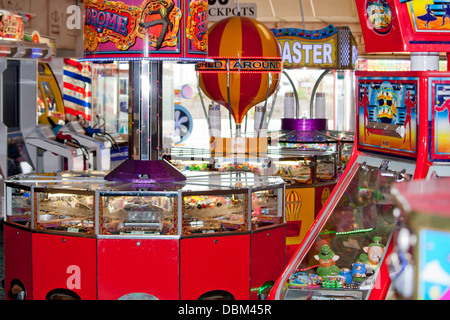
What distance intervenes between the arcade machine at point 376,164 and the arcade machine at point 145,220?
1.12 meters

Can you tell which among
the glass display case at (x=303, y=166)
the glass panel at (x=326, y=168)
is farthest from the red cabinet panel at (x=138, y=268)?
the glass panel at (x=326, y=168)

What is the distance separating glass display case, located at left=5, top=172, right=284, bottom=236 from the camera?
427cm

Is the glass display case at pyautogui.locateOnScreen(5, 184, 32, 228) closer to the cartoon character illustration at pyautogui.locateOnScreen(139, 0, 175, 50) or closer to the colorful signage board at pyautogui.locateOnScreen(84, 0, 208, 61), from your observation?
the colorful signage board at pyautogui.locateOnScreen(84, 0, 208, 61)

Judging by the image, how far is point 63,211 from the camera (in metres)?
4.48

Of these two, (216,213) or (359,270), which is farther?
(216,213)

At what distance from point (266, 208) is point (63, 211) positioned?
131 cm

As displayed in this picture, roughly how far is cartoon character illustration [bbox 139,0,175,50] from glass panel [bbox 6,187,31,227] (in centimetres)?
129

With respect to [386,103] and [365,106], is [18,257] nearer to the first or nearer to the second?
[365,106]

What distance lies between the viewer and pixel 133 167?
15.8 feet

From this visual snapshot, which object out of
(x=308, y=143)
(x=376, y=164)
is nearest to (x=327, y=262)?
(x=376, y=164)

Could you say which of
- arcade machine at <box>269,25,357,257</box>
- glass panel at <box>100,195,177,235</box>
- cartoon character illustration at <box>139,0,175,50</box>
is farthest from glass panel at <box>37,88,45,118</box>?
glass panel at <box>100,195,177,235</box>

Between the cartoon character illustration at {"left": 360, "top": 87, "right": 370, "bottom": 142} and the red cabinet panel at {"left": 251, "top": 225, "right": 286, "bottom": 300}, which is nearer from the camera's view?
the cartoon character illustration at {"left": 360, "top": 87, "right": 370, "bottom": 142}

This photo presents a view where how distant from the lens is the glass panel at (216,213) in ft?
14.3
